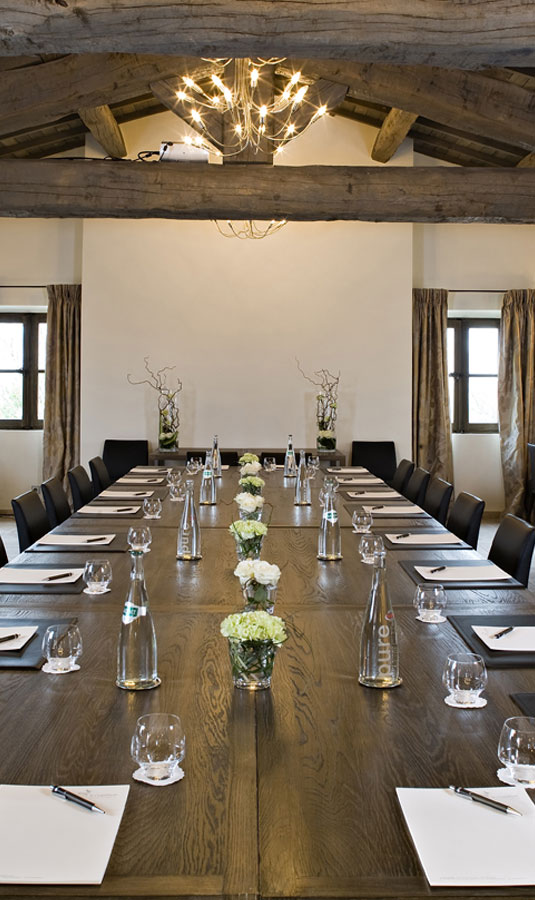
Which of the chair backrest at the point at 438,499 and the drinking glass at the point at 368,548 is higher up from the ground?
the chair backrest at the point at 438,499

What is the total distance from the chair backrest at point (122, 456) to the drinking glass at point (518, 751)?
6837 mm

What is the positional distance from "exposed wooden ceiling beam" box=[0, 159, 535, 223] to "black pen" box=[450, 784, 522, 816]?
5336 millimetres

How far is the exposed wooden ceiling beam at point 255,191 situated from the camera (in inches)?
240

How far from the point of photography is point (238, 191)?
6160 mm

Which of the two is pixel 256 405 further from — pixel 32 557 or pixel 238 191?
pixel 32 557

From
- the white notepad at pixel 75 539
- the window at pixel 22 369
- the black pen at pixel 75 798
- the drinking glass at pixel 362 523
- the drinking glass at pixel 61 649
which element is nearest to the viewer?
the black pen at pixel 75 798

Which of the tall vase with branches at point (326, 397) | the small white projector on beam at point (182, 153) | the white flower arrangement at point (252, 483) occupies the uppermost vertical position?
the small white projector on beam at point (182, 153)

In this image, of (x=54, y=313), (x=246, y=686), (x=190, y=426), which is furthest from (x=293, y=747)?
(x=54, y=313)

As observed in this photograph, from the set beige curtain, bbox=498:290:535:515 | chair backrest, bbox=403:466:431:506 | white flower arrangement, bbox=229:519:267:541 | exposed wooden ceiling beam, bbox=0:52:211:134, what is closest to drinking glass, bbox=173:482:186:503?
chair backrest, bbox=403:466:431:506

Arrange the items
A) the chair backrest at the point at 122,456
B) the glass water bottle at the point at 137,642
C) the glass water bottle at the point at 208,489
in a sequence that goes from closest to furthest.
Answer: the glass water bottle at the point at 137,642
the glass water bottle at the point at 208,489
the chair backrest at the point at 122,456

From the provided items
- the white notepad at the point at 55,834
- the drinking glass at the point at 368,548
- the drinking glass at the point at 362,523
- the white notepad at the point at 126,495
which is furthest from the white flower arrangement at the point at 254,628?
the white notepad at the point at 126,495

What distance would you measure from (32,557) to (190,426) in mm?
5109

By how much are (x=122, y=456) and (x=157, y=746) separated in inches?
270

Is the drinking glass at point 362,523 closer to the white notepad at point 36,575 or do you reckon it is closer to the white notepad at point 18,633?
the white notepad at point 36,575
